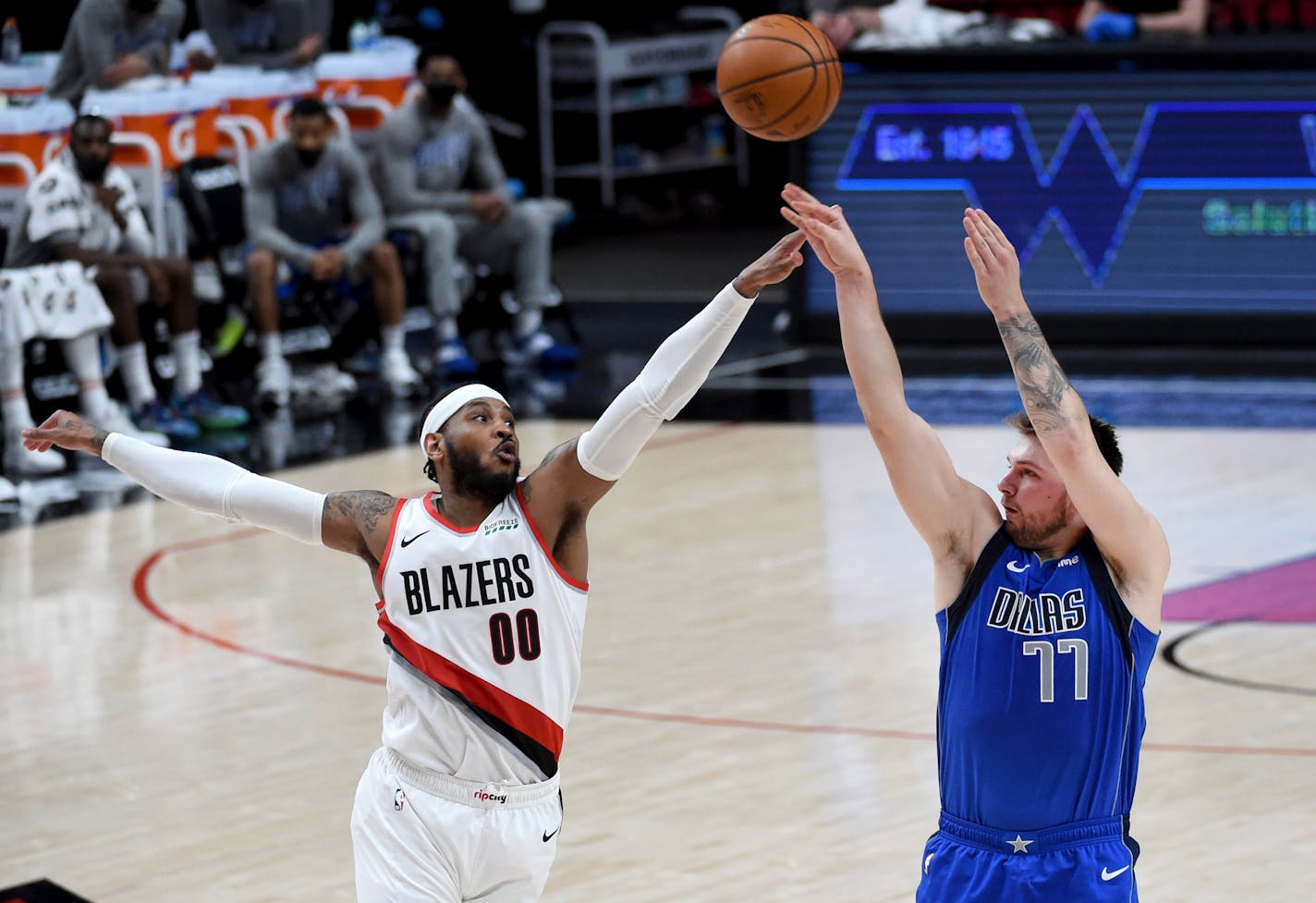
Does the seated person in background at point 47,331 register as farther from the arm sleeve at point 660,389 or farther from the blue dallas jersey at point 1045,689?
the blue dallas jersey at point 1045,689

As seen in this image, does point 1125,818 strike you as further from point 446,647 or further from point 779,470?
point 779,470

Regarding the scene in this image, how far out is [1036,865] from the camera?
4.68 metres

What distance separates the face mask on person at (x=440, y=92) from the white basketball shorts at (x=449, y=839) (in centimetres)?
1071

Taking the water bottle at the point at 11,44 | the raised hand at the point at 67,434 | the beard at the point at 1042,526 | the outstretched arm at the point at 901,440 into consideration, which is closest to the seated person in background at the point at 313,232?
the water bottle at the point at 11,44

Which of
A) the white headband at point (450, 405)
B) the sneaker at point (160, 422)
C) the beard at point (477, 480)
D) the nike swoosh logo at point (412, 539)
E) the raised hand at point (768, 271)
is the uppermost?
the raised hand at point (768, 271)

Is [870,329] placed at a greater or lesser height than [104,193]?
greater

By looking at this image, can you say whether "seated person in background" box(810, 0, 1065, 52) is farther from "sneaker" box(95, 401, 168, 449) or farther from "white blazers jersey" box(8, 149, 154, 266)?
"sneaker" box(95, 401, 168, 449)

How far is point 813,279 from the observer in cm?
1576

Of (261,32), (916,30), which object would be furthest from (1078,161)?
(261,32)

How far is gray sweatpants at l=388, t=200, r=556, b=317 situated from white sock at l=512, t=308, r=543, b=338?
0.06 metres

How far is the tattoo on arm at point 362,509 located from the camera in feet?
17.2

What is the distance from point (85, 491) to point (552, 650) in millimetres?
7988

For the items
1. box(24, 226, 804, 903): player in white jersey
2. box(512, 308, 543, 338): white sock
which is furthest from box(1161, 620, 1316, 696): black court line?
box(512, 308, 543, 338): white sock

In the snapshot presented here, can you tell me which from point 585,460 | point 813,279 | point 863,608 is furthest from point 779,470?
point 585,460
